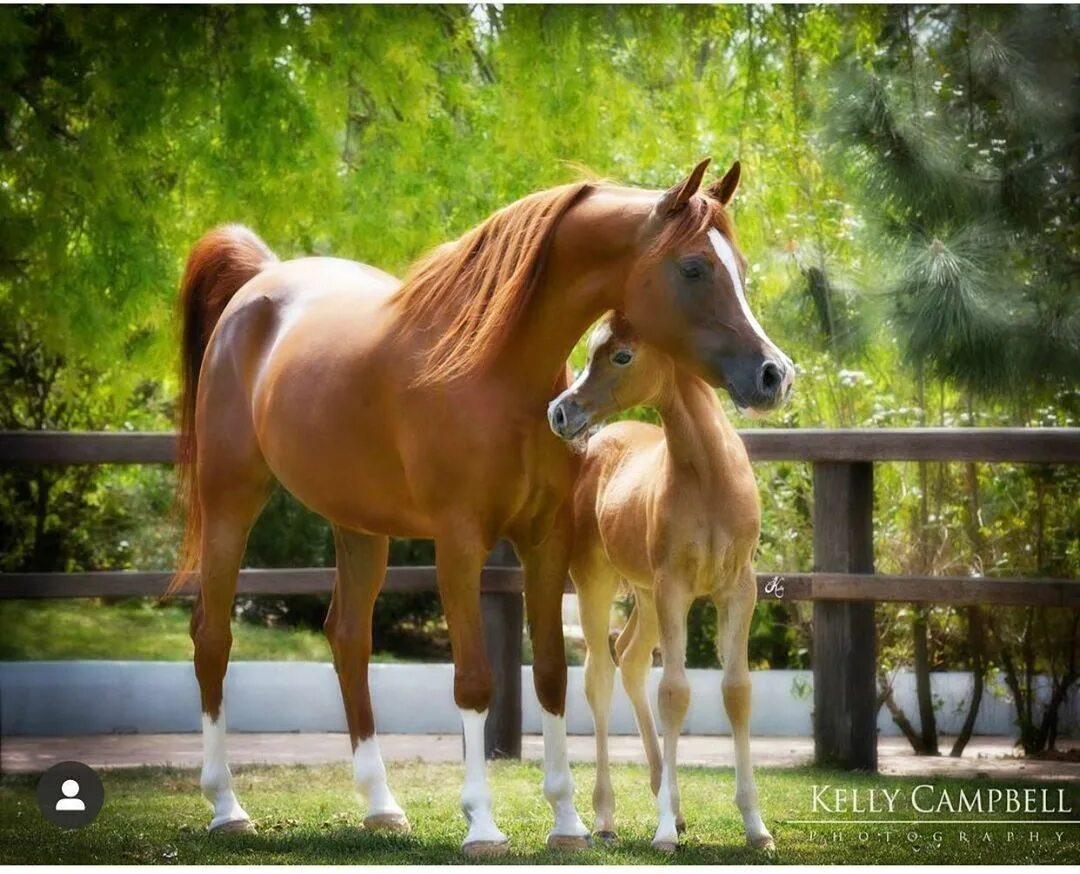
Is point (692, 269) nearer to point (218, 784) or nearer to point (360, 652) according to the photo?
point (360, 652)

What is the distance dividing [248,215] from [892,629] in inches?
121


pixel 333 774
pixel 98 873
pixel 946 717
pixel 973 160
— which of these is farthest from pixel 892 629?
pixel 98 873

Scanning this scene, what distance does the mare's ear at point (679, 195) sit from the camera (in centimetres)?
320

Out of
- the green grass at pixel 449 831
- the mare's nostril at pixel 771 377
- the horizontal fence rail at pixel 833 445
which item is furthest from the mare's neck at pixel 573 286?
the horizontal fence rail at pixel 833 445

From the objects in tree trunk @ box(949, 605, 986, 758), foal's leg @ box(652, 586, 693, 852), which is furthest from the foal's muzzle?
tree trunk @ box(949, 605, 986, 758)

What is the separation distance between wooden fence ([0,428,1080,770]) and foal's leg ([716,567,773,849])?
4.83 ft

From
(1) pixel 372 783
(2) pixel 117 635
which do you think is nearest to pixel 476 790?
(1) pixel 372 783

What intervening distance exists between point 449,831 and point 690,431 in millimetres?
1220

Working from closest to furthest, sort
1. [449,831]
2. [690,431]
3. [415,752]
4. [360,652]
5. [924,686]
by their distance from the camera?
1. [690,431]
2. [449,831]
3. [360,652]
4. [415,752]
5. [924,686]

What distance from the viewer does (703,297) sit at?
3256 millimetres

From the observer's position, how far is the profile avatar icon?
389 centimetres

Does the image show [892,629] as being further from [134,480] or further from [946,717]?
[134,480]

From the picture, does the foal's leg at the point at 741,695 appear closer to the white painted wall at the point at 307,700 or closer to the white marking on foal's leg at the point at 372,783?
the white marking on foal's leg at the point at 372,783

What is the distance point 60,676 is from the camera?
18.6 feet
